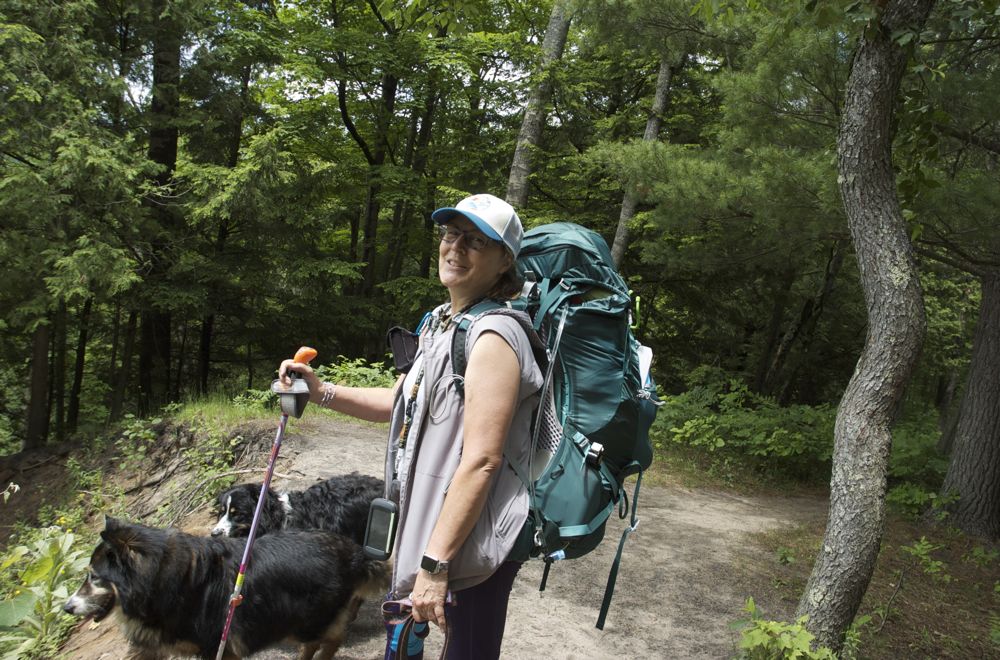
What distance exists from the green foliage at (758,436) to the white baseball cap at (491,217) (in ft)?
24.6

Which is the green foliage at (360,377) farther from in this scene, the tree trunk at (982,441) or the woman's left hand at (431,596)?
the woman's left hand at (431,596)

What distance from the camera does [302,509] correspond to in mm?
3486

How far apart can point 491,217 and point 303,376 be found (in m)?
0.85

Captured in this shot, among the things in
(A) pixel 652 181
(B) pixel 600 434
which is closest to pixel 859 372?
(B) pixel 600 434

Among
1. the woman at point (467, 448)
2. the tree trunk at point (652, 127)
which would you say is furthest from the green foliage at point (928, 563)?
the tree trunk at point (652, 127)

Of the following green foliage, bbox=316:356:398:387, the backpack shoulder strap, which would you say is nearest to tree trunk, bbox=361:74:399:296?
green foliage, bbox=316:356:398:387

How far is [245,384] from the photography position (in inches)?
616

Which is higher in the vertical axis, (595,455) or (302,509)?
(595,455)

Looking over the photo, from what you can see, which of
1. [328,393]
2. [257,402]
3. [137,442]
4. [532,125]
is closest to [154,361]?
[137,442]

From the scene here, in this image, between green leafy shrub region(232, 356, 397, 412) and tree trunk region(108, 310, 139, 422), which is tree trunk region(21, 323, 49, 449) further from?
green leafy shrub region(232, 356, 397, 412)

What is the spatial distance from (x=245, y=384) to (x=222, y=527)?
13.2m

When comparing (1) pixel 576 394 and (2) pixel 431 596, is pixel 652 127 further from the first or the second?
(2) pixel 431 596

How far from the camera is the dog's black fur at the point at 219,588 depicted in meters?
2.42

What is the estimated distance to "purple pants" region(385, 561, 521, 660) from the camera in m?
1.75
